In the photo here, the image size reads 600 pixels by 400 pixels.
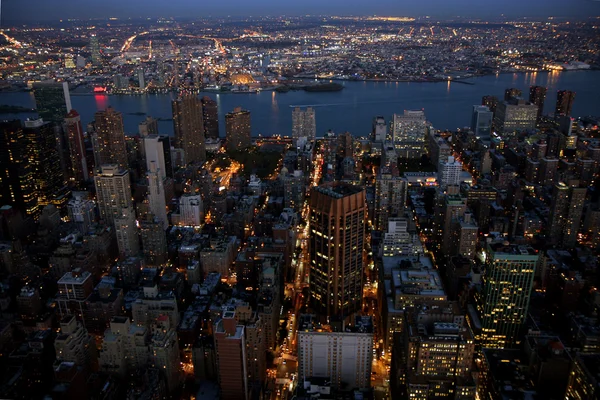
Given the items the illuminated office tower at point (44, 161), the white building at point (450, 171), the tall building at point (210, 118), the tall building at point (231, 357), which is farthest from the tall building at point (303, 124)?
the tall building at point (231, 357)

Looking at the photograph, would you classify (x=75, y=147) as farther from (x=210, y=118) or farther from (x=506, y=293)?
(x=506, y=293)

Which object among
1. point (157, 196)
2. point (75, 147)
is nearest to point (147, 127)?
point (75, 147)

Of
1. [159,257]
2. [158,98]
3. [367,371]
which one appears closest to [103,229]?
[159,257]

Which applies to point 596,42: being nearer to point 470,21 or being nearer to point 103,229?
point 103,229

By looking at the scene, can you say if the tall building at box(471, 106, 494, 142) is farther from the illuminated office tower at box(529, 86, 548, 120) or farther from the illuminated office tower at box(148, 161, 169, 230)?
the illuminated office tower at box(148, 161, 169, 230)

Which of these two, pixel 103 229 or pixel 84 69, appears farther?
pixel 84 69

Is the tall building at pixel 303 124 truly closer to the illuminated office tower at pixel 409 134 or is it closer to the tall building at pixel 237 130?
the tall building at pixel 237 130
